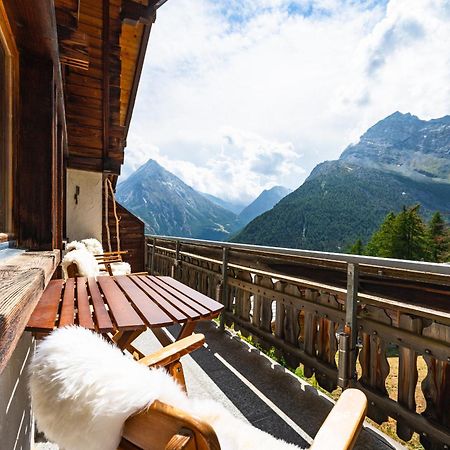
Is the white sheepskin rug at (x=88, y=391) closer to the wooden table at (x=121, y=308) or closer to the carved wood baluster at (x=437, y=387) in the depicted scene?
the wooden table at (x=121, y=308)

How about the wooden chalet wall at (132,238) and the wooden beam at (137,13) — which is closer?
the wooden beam at (137,13)

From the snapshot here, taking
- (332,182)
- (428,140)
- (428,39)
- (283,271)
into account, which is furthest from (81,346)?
(428,140)

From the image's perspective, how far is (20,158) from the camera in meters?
1.80

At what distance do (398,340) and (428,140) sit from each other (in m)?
203

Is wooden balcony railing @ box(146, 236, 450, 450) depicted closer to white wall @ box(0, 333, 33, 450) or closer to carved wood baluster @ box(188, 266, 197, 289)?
carved wood baluster @ box(188, 266, 197, 289)

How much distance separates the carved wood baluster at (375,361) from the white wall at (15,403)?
176 cm

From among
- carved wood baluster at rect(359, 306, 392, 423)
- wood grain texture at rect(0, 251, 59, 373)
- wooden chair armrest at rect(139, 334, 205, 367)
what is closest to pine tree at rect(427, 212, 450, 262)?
carved wood baluster at rect(359, 306, 392, 423)

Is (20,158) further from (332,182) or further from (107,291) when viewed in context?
(332,182)

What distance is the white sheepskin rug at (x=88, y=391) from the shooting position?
1.70 ft

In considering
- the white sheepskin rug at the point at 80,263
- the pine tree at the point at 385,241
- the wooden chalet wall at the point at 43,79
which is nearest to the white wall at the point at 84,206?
the wooden chalet wall at the point at 43,79

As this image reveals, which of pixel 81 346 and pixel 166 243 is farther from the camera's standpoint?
pixel 166 243

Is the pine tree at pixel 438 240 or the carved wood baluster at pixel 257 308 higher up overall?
the carved wood baluster at pixel 257 308

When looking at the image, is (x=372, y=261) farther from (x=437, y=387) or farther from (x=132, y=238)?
(x=132, y=238)

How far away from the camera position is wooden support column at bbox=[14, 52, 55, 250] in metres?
1.81
